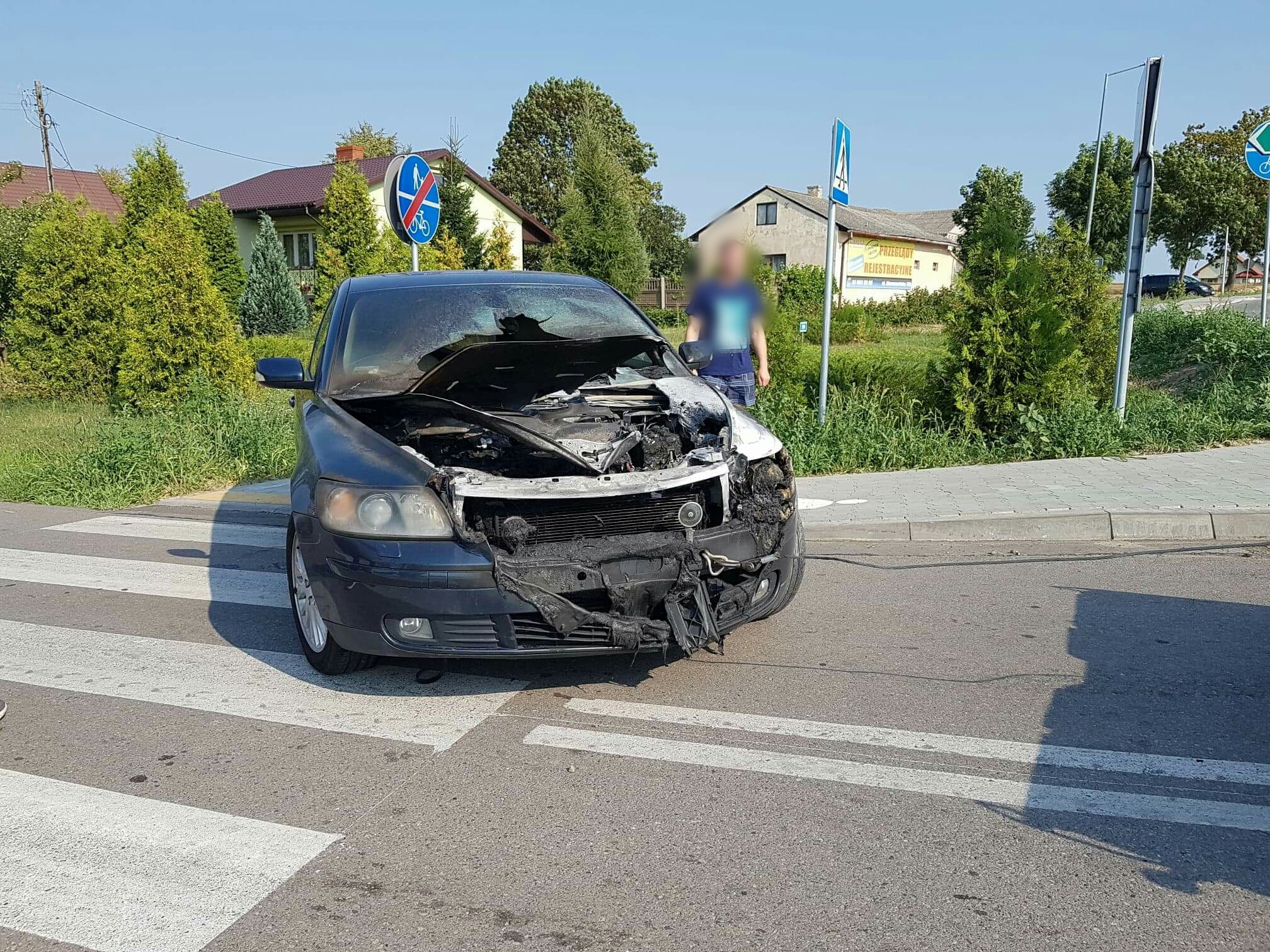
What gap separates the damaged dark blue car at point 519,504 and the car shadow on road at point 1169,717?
1341mm

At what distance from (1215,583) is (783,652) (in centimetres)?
271

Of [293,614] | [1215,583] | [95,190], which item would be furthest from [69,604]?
[95,190]

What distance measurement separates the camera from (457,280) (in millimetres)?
6164

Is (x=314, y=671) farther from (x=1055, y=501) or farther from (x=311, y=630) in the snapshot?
(x=1055, y=501)

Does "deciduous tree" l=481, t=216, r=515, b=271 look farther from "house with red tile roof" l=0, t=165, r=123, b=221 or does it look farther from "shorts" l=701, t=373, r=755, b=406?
"shorts" l=701, t=373, r=755, b=406

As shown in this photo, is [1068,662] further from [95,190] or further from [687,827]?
[95,190]

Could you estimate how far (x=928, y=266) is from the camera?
60625 millimetres

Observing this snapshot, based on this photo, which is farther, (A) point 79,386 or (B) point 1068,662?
(A) point 79,386

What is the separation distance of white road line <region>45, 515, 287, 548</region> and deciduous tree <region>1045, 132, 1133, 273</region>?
4514 cm

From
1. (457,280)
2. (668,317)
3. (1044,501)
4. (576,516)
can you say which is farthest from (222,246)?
(576,516)

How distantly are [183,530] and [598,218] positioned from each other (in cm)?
2957

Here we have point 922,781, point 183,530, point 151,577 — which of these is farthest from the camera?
point 183,530

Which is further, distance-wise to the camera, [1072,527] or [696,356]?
[1072,527]

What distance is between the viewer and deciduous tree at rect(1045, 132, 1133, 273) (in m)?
48.2
